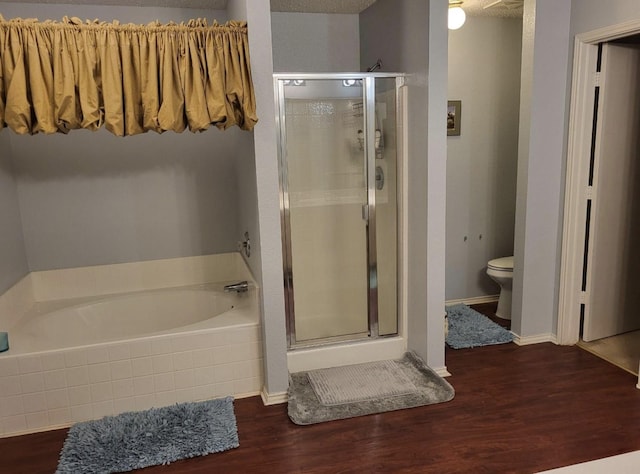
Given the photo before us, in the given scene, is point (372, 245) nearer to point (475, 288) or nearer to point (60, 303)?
point (475, 288)

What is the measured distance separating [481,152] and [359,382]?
89.2 inches

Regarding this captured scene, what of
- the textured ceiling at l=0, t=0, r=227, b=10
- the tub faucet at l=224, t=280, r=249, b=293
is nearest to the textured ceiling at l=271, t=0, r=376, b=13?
the textured ceiling at l=0, t=0, r=227, b=10

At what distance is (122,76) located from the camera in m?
2.43

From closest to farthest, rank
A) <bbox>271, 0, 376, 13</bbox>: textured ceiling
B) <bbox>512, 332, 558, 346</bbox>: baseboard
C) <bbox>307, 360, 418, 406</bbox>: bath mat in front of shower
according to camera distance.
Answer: <bbox>307, 360, 418, 406</bbox>: bath mat in front of shower, <bbox>271, 0, 376, 13</bbox>: textured ceiling, <bbox>512, 332, 558, 346</bbox>: baseboard

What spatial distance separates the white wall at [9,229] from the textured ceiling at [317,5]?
100cm

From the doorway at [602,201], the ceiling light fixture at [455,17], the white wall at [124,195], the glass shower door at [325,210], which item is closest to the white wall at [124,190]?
the white wall at [124,195]

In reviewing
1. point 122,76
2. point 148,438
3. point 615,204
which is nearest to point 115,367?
point 148,438

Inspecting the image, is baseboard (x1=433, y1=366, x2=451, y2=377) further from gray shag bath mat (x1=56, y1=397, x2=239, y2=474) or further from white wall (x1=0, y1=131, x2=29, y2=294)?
white wall (x1=0, y1=131, x2=29, y2=294)

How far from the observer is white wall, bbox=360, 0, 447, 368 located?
9.27 ft

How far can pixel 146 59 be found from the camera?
2.44m

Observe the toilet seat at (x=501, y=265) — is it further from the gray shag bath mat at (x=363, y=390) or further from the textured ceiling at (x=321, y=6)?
the textured ceiling at (x=321, y=6)

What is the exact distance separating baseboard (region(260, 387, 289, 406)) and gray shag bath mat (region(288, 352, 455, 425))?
0.05 metres

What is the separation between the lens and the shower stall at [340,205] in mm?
3139

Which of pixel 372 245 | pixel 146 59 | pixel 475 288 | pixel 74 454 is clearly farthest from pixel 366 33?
pixel 74 454
